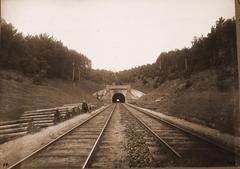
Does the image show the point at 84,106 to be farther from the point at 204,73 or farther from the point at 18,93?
the point at 204,73

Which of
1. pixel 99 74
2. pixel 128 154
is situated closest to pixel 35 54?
pixel 128 154

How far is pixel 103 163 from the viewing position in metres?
6.15

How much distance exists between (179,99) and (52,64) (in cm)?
719

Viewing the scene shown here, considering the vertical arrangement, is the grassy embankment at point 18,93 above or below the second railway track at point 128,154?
above

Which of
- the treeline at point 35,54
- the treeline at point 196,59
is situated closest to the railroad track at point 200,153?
the treeline at point 196,59

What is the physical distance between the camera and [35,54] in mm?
11102

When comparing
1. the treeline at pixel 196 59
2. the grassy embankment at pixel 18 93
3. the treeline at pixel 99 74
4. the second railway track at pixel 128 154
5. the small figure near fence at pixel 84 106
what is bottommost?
the second railway track at pixel 128 154

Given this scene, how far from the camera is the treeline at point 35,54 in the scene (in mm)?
10047

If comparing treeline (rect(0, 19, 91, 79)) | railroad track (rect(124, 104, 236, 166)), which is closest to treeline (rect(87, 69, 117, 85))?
treeline (rect(0, 19, 91, 79))

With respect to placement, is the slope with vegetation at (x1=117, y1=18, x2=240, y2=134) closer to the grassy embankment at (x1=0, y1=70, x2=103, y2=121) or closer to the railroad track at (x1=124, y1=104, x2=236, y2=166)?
the railroad track at (x1=124, y1=104, x2=236, y2=166)

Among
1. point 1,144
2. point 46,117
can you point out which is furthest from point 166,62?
point 46,117

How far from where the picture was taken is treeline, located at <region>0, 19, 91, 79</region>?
10.0 m

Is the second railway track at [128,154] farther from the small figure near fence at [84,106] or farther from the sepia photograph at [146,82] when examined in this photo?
the small figure near fence at [84,106]

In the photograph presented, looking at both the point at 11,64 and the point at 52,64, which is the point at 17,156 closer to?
the point at 11,64
